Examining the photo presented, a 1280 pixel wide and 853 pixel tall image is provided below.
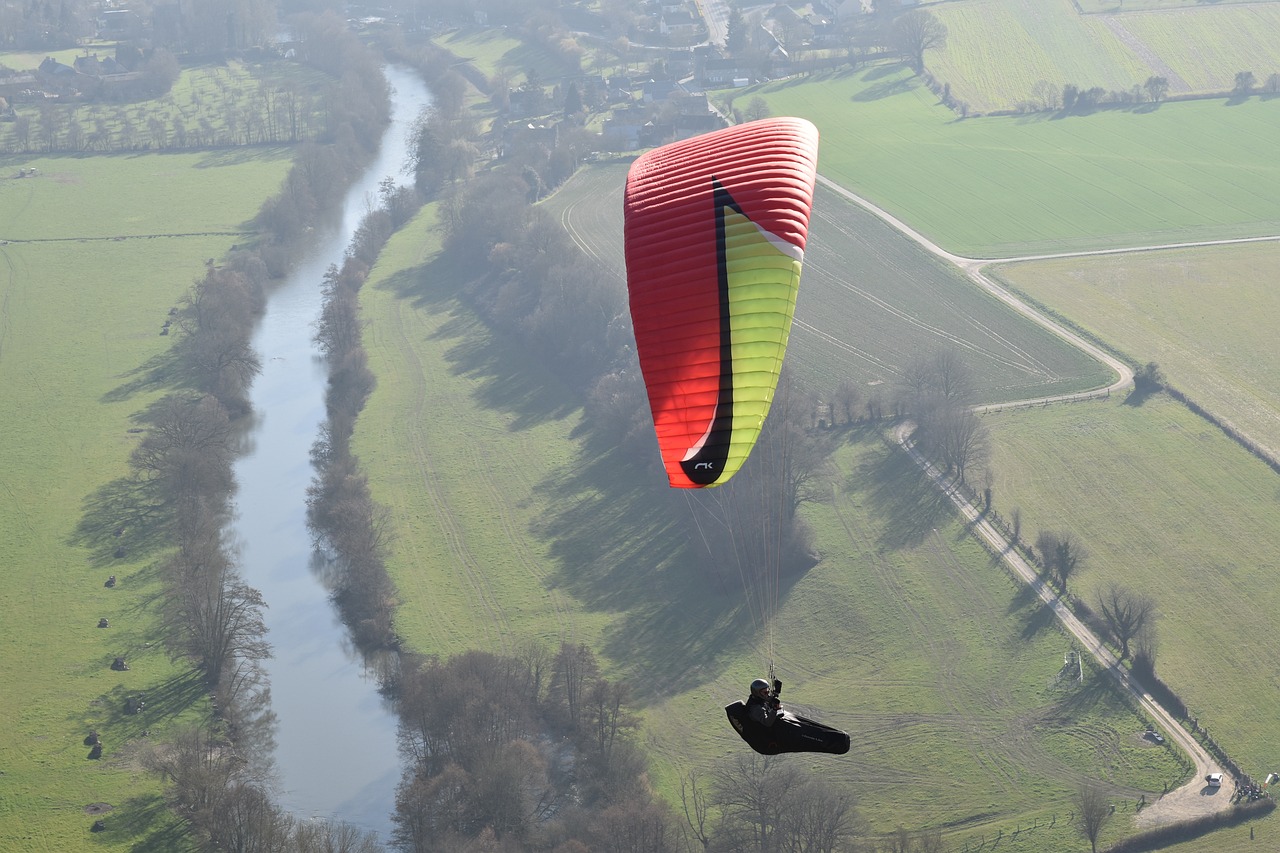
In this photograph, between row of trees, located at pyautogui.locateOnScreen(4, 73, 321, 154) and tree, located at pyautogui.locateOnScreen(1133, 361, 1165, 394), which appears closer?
tree, located at pyautogui.locateOnScreen(1133, 361, 1165, 394)

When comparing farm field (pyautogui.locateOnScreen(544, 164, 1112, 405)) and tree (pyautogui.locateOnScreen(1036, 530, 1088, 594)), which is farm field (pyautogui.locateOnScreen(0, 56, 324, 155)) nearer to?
farm field (pyautogui.locateOnScreen(544, 164, 1112, 405))

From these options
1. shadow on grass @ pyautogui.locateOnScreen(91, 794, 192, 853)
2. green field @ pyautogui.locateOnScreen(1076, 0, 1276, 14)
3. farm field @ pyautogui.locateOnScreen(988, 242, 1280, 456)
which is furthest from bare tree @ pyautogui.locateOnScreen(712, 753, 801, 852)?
green field @ pyautogui.locateOnScreen(1076, 0, 1276, 14)

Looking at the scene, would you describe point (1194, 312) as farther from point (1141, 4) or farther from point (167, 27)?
point (167, 27)

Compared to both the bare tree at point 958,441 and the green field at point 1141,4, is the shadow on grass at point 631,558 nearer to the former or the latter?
the bare tree at point 958,441

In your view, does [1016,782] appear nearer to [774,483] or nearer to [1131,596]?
[1131,596]

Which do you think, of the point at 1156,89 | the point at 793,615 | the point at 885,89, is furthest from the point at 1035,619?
the point at 885,89

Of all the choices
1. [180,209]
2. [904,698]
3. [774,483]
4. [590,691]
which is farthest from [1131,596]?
[180,209]
